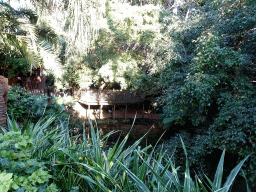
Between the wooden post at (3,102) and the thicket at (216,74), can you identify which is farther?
the thicket at (216,74)

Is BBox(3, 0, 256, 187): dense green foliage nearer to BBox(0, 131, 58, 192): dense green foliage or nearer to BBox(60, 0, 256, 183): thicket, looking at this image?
BBox(60, 0, 256, 183): thicket

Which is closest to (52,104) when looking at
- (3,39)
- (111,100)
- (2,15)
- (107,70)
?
(3,39)

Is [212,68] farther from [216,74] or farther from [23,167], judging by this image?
[23,167]

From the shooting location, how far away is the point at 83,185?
1495 millimetres

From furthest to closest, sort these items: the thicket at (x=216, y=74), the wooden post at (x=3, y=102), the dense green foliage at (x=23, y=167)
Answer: the thicket at (x=216, y=74) < the wooden post at (x=3, y=102) < the dense green foliage at (x=23, y=167)

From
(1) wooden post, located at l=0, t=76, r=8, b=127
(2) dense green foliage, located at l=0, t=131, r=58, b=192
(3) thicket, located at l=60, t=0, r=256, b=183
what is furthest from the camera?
(3) thicket, located at l=60, t=0, r=256, b=183

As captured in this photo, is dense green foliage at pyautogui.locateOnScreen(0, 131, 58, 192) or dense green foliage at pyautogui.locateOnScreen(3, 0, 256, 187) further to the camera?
dense green foliage at pyautogui.locateOnScreen(3, 0, 256, 187)

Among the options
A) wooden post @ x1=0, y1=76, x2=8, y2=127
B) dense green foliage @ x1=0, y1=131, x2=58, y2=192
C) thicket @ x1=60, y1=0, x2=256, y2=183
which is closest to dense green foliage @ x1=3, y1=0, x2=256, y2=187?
thicket @ x1=60, y1=0, x2=256, y2=183

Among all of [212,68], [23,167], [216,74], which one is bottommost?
[23,167]

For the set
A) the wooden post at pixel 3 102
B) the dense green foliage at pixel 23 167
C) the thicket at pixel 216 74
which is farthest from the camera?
the thicket at pixel 216 74

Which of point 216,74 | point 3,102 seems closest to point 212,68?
point 216,74

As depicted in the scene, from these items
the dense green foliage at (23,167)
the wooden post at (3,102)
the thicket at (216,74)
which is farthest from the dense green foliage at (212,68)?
the dense green foliage at (23,167)

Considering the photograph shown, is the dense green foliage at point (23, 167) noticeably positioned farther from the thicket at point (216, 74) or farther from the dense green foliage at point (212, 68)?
the thicket at point (216, 74)

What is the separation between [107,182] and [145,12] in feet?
30.5
